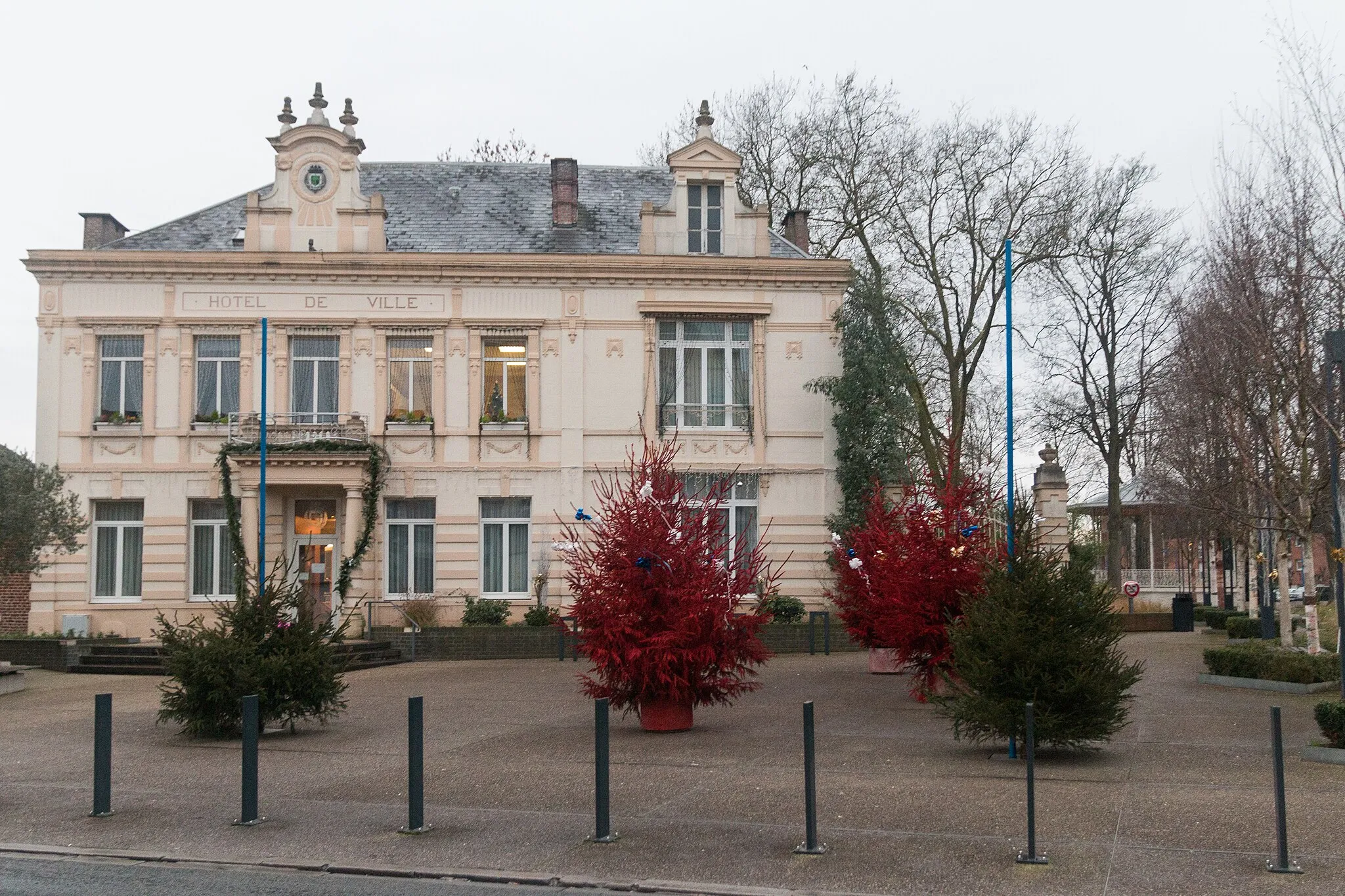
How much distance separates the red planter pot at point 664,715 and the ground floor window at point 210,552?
56.6 feet

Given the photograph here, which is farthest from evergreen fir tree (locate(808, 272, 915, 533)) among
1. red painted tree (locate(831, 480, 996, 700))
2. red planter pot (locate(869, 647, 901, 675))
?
red painted tree (locate(831, 480, 996, 700))

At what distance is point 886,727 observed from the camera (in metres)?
15.3

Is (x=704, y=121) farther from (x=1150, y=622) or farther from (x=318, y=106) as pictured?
(x=1150, y=622)

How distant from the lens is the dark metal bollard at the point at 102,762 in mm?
10945

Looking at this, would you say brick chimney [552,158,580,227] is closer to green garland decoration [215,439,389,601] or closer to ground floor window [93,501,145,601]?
green garland decoration [215,439,389,601]

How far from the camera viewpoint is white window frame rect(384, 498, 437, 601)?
29953mm

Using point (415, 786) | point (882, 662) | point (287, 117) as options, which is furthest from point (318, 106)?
point (415, 786)

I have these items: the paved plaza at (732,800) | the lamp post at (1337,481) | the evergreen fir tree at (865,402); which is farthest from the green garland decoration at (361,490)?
the lamp post at (1337,481)

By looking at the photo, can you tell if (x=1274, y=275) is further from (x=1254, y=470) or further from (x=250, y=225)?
(x=250, y=225)

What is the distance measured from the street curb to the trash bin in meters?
30.4

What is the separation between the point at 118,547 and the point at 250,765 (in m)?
21.2

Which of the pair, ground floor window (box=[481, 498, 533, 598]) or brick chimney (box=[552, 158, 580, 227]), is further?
brick chimney (box=[552, 158, 580, 227])

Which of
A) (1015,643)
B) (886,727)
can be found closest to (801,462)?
(886,727)

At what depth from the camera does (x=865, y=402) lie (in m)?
30.0
